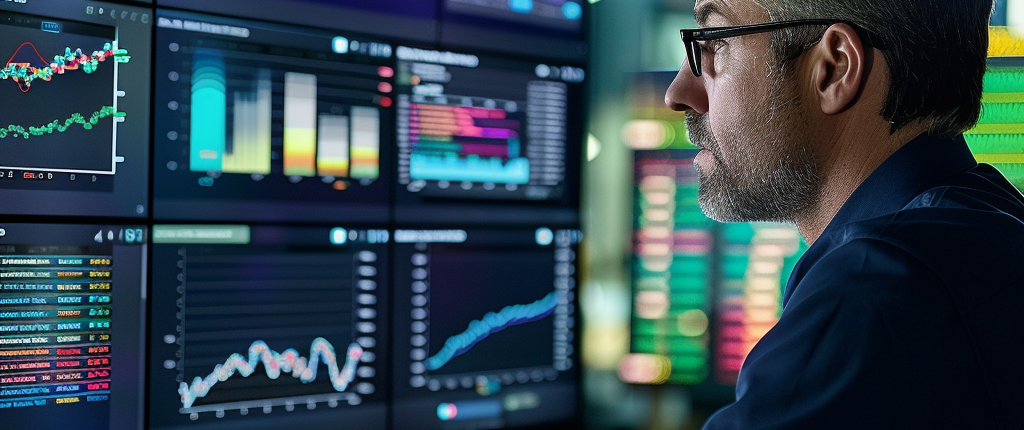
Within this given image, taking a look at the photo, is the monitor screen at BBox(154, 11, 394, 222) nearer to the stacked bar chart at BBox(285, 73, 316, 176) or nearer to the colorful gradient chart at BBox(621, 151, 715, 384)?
the stacked bar chart at BBox(285, 73, 316, 176)

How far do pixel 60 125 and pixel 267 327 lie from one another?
479mm

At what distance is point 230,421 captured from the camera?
4.73 feet

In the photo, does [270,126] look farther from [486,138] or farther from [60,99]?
[486,138]

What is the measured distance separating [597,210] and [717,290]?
0.32m

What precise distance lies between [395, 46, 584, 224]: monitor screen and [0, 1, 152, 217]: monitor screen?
1.57 feet

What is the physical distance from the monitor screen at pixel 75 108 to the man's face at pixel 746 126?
92 centimetres

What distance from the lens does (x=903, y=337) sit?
490mm

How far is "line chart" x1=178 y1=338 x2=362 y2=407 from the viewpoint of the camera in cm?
141

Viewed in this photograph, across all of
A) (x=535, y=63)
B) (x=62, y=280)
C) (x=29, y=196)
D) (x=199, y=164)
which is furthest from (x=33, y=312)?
(x=535, y=63)

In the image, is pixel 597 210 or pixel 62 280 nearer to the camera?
pixel 62 280

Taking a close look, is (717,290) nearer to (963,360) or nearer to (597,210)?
(597,210)

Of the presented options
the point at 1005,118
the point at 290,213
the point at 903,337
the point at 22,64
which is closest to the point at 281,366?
the point at 290,213

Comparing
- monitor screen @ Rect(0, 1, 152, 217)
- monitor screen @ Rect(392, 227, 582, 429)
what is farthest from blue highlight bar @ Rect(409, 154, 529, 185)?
monitor screen @ Rect(0, 1, 152, 217)

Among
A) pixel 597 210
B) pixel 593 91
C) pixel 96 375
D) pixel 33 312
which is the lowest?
pixel 96 375
